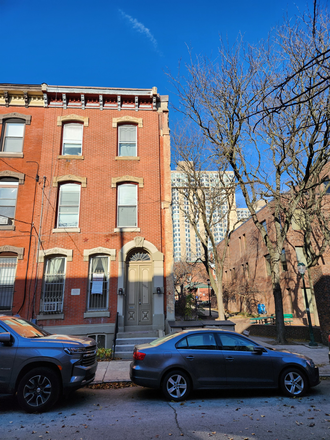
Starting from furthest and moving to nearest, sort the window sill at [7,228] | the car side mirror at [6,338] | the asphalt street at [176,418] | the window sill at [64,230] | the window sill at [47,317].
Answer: the window sill at [64,230]
the window sill at [7,228]
the window sill at [47,317]
the car side mirror at [6,338]
the asphalt street at [176,418]

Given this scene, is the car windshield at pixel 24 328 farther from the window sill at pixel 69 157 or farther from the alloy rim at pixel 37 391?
the window sill at pixel 69 157

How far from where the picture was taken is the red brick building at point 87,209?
12.3 metres

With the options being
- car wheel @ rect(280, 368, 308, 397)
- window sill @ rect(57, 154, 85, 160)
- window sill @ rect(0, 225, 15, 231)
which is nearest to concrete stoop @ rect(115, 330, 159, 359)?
car wheel @ rect(280, 368, 308, 397)

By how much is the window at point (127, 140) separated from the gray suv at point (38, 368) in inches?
397

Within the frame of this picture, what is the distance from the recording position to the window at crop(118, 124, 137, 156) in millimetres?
14562

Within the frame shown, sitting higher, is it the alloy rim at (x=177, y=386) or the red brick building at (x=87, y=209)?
the red brick building at (x=87, y=209)

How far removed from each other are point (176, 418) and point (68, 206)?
10.3m

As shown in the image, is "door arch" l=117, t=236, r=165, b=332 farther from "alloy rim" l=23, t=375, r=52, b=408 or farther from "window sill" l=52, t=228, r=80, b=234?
"alloy rim" l=23, t=375, r=52, b=408

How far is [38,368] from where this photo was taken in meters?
5.77

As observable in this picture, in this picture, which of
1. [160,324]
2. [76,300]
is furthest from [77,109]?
[160,324]

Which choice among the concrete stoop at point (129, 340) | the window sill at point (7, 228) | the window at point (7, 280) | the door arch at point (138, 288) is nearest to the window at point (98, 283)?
the door arch at point (138, 288)

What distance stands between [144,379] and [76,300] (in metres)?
6.90

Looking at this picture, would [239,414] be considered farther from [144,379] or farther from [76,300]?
[76,300]

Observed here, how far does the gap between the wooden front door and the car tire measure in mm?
6331
